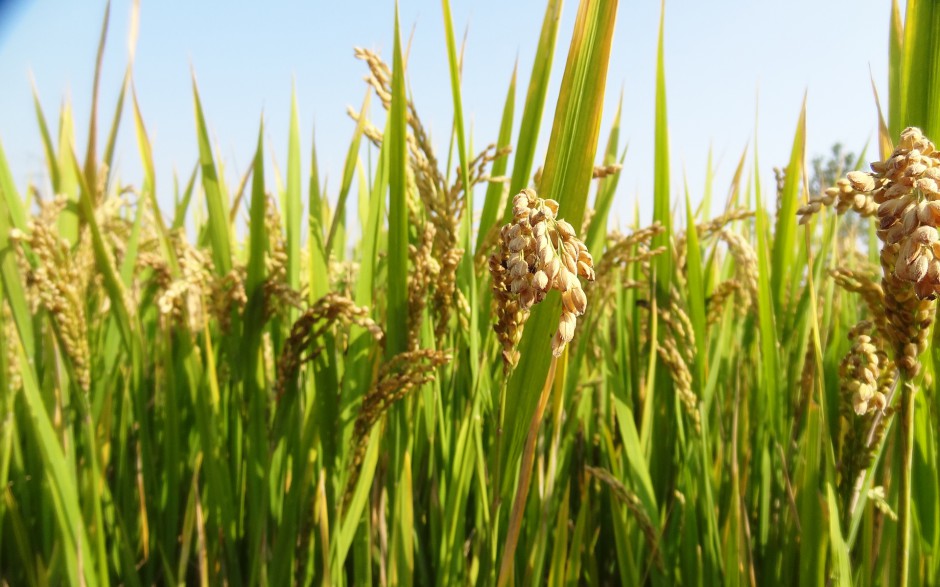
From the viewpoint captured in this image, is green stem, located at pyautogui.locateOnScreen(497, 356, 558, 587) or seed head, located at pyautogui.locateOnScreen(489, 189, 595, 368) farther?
green stem, located at pyautogui.locateOnScreen(497, 356, 558, 587)

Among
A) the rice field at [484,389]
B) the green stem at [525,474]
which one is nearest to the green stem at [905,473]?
the rice field at [484,389]

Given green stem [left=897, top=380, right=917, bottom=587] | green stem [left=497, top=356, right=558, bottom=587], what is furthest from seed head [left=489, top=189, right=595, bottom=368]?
green stem [left=897, top=380, right=917, bottom=587]

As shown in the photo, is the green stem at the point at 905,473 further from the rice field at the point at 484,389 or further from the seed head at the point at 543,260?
the seed head at the point at 543,260

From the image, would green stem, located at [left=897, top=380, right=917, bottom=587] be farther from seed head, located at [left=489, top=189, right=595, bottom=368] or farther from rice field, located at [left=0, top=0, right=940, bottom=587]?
seed head, located at [left=489, top=189, right=595, bottom=368]

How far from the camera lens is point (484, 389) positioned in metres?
1.24

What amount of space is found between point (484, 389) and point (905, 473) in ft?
2.30

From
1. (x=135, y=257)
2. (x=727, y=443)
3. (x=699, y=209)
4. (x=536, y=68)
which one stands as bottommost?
(x=727, y=443)

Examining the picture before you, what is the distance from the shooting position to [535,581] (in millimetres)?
1188

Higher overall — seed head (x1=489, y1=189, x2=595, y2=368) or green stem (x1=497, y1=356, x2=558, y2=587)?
seed head (x1=489, y1=189, x2=595, y2=368)

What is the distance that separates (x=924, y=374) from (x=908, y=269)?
1.91 ft

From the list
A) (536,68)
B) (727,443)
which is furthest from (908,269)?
(727,443)

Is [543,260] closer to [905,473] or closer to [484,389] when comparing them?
[905,473]

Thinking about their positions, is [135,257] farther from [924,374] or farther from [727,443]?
[924,374]

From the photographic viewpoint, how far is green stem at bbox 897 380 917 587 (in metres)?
0.74
